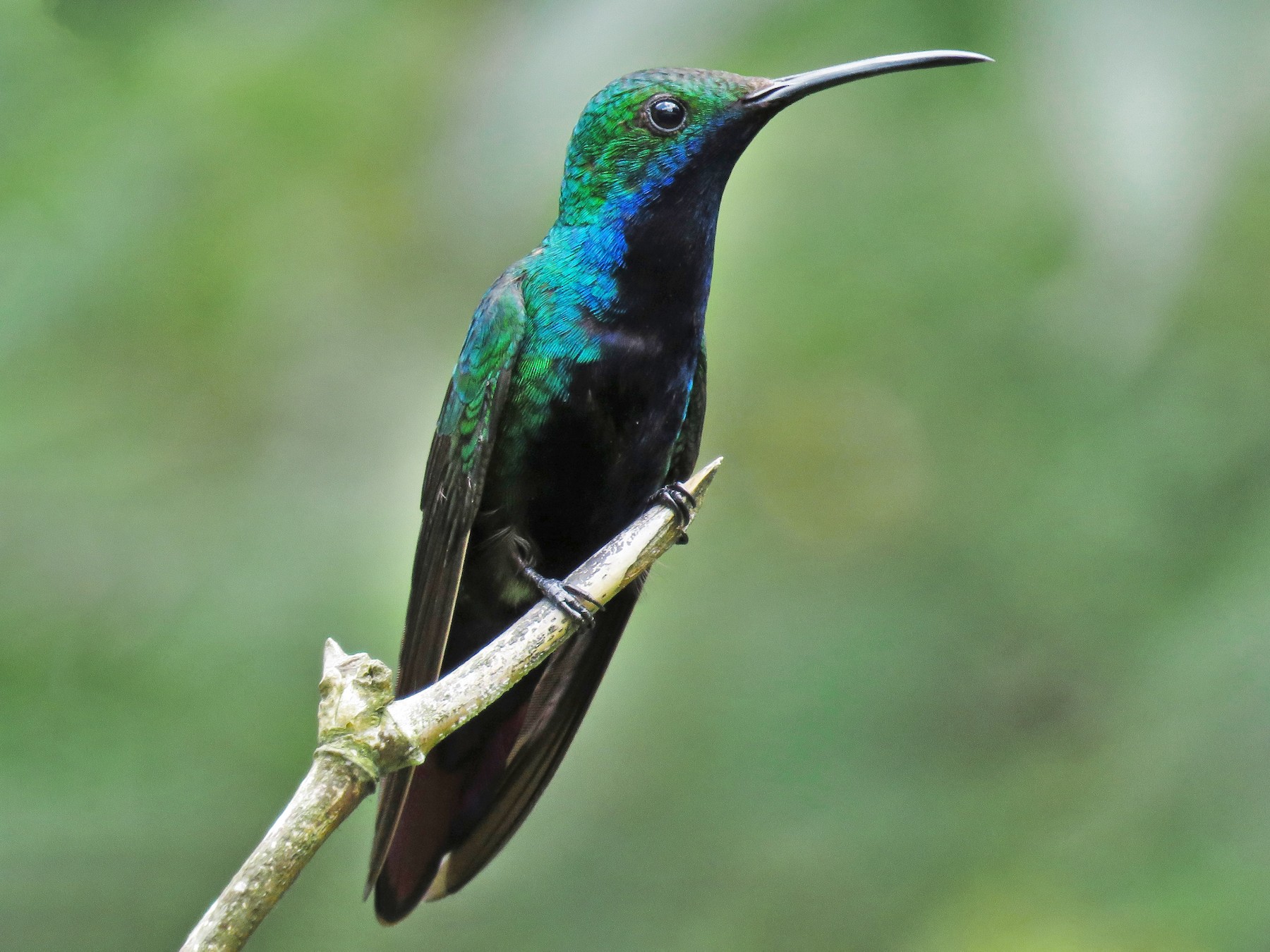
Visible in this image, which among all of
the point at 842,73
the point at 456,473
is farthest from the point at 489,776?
the point at 842,73

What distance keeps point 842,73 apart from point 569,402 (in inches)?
34.7

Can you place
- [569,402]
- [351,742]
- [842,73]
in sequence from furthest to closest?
[569,402] < [842,73] < [351,742]

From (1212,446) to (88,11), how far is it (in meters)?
3.13

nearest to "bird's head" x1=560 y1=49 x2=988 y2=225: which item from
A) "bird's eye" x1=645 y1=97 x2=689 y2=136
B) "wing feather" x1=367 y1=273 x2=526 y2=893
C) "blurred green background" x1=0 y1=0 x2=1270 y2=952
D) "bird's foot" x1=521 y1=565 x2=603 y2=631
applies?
"bird's eye" x1=645 y1=97 x2=689 y2=136

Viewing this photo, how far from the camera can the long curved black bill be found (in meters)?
2.62

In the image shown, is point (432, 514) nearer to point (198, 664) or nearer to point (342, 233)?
point (198, 664)

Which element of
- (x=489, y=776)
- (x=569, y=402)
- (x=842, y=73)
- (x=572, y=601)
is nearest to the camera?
(x=572, y=601)

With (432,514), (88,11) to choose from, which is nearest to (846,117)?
(432,514)

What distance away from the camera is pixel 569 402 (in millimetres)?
2834

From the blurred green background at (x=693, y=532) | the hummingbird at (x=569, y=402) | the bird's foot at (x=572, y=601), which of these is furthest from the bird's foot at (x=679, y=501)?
the blurred green background at (x=693, y=532)

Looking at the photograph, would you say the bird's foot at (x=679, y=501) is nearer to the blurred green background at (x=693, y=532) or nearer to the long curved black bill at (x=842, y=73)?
the blurred green background at (x=693, y=532)

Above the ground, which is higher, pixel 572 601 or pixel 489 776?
pixel 489 776

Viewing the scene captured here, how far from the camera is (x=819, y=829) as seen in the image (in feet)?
12.5

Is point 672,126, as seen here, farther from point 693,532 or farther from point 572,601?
point 693,532
